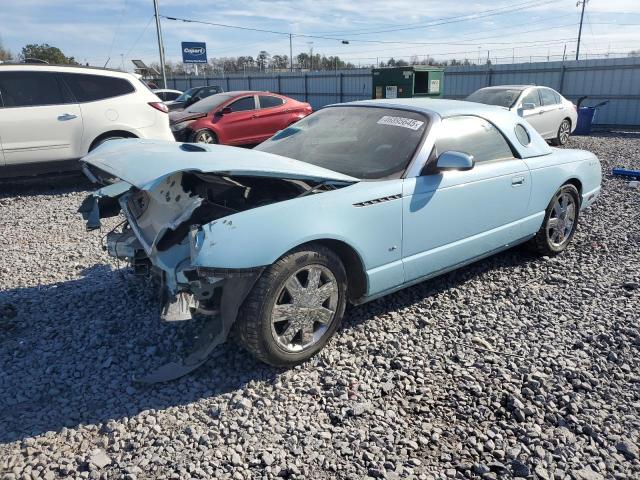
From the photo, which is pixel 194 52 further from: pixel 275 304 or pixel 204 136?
pixel 275 304

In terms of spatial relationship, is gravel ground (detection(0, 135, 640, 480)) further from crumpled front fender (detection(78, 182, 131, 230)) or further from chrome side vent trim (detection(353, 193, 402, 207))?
chrome side vent trim (detection(353, 193, 402, 207))

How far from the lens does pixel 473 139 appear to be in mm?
4008

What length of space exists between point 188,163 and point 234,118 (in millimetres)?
9026

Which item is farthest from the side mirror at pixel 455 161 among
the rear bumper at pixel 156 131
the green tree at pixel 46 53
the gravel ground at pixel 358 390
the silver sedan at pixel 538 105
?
the green tree at pixel 46 53

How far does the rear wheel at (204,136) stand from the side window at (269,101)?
156 cm

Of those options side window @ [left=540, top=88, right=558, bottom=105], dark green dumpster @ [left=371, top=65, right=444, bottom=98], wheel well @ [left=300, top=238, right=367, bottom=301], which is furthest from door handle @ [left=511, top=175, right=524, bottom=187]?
dark green dumpster @ [left=371, top=65, right=444, bottom=98]

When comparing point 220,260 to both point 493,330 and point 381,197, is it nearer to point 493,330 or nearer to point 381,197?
point 381,197

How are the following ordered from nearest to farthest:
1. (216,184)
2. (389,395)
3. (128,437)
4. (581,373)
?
(128,437)
(389,395)
(581,373)
(216,184)

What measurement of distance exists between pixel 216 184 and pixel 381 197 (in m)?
1.10

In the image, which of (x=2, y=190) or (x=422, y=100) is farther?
(x=2, y=190)

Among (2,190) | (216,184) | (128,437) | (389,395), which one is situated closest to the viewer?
(128,437)

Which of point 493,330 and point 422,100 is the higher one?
point 422,100

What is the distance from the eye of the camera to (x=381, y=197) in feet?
10.7

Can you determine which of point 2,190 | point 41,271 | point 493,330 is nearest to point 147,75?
point 2,190
